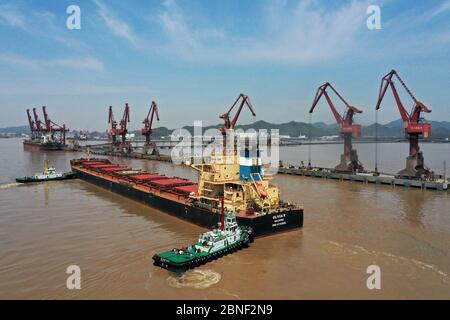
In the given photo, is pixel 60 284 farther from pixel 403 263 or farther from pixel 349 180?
pixel 349 180

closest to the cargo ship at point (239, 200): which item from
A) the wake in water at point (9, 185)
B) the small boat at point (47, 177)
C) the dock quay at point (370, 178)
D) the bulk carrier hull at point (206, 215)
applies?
the bulk carrier hull at point (206, 215)

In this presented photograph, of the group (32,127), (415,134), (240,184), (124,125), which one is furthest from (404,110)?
(32,127)

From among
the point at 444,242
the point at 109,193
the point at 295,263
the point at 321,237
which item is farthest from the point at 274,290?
the point at 109,193

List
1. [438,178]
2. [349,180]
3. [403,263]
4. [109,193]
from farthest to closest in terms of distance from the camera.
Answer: [349,180] → [438,178] → [109,193] → [403,263]

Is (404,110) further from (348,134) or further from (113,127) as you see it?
(113,127)

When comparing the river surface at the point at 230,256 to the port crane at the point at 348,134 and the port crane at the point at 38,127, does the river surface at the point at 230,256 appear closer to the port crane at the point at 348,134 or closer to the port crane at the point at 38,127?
the port crane at the point at 348,134
